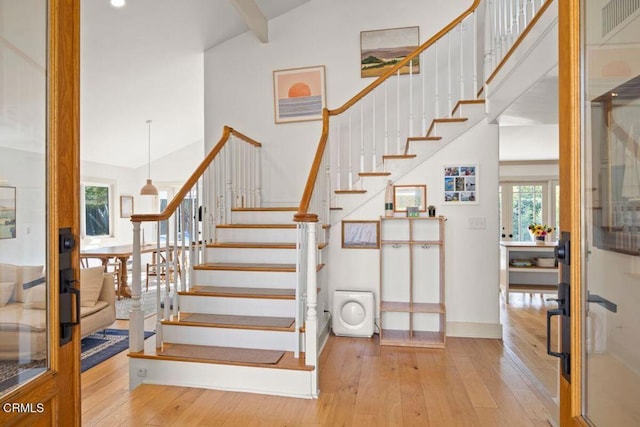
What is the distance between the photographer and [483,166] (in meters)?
3.60

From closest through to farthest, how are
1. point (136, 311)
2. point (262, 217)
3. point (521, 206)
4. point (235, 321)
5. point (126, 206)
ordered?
point (136, 311)
point (235, 321)
point (262, 217)
point (521, 206)
point (126, 206)

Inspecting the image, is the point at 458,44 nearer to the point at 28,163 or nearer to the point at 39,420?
the point at 28,163

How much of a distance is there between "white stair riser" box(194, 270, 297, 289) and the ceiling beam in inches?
120

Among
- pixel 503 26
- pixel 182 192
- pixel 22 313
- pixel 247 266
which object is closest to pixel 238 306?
pixel 247 266

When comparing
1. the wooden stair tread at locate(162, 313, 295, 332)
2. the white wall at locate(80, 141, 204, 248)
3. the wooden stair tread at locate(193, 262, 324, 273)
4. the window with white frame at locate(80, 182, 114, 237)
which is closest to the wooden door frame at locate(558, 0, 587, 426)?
the wooden stair tread at locate(162, 313, 295, 332)

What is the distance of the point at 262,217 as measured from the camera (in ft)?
13.5

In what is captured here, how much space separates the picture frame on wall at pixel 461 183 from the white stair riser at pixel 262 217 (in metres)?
1.69

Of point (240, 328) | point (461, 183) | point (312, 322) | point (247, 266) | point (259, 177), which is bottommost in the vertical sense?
point (240, 328)

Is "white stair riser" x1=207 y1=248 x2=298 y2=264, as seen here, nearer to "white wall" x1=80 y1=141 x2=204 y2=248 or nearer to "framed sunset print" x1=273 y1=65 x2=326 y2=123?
"framed sunset print" x1=273 y1=65 x2=326 y2=123

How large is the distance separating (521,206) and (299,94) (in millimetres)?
5938

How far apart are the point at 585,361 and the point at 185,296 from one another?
2.88 m

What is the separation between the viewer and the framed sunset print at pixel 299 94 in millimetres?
4719

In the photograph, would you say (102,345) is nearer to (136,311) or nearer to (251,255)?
(136,311)

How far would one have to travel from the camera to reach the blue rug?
10.5 ft
